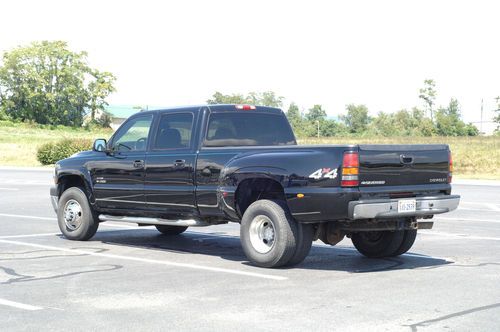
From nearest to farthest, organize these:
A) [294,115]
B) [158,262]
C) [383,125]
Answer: [158,262] < [383,125] < [294,115]

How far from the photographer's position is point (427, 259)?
9859mm

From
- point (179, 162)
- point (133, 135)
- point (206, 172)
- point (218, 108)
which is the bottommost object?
point (206, 172)

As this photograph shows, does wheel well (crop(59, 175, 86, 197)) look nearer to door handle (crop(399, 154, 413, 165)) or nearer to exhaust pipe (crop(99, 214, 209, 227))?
exhaust pipe (crop(99, 214, 209, 227))

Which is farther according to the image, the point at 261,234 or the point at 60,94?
the point at 60,94

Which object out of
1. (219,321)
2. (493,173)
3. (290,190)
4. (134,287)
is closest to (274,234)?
(290,190)

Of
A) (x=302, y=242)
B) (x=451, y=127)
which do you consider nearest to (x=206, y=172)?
(x=302, y=242)

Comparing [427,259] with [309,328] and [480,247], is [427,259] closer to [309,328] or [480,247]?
[480,247]

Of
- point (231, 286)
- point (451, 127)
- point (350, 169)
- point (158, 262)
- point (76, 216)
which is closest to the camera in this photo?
point (231, 286)

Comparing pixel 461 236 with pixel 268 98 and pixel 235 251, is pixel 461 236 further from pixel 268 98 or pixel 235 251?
pixel 268 98

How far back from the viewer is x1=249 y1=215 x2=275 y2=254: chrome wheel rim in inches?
365

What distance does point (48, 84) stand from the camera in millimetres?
119688

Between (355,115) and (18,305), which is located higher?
(355,115)

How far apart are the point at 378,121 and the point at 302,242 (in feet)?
372

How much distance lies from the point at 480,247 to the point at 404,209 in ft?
8.79
